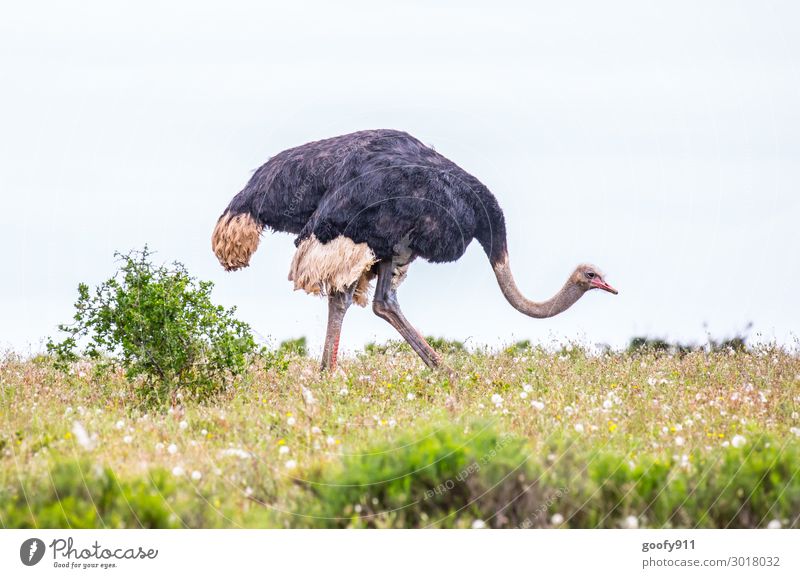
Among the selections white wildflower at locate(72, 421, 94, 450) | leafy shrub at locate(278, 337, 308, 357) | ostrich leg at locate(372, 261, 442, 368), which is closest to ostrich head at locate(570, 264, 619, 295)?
ostrich leg at locate(372, 261, 442, 368)

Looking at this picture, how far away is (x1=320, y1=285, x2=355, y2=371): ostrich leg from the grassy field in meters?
0.93

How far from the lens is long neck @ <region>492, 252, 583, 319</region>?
10844 millimetres

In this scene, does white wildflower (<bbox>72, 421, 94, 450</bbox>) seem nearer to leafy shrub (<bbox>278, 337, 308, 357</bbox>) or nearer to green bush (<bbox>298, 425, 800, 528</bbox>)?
green bush (<bbox>298, 425, 800, 528</bbox>)

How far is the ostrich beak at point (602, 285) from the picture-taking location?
10.8 metres

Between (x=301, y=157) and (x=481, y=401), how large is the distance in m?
3.01

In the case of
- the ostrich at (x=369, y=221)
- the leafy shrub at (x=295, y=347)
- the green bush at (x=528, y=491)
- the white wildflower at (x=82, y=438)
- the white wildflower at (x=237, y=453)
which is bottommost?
the green bush at (x=528, y=491)

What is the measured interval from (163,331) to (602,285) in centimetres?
422

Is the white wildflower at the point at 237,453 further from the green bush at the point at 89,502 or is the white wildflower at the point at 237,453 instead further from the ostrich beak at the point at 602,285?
the ostrich beak at the point at 602,285

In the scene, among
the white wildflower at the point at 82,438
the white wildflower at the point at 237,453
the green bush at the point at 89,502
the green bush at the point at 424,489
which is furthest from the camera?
the white wildflower at the point at 237,453

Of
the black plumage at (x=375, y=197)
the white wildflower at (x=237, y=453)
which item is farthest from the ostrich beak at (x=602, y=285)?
the white wildflower at (x=237, y=453)

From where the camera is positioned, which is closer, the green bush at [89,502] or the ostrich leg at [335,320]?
the green bush at [89,502]

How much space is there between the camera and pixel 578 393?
9000 mm

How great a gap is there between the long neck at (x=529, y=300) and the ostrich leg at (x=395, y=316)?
0.96 m
